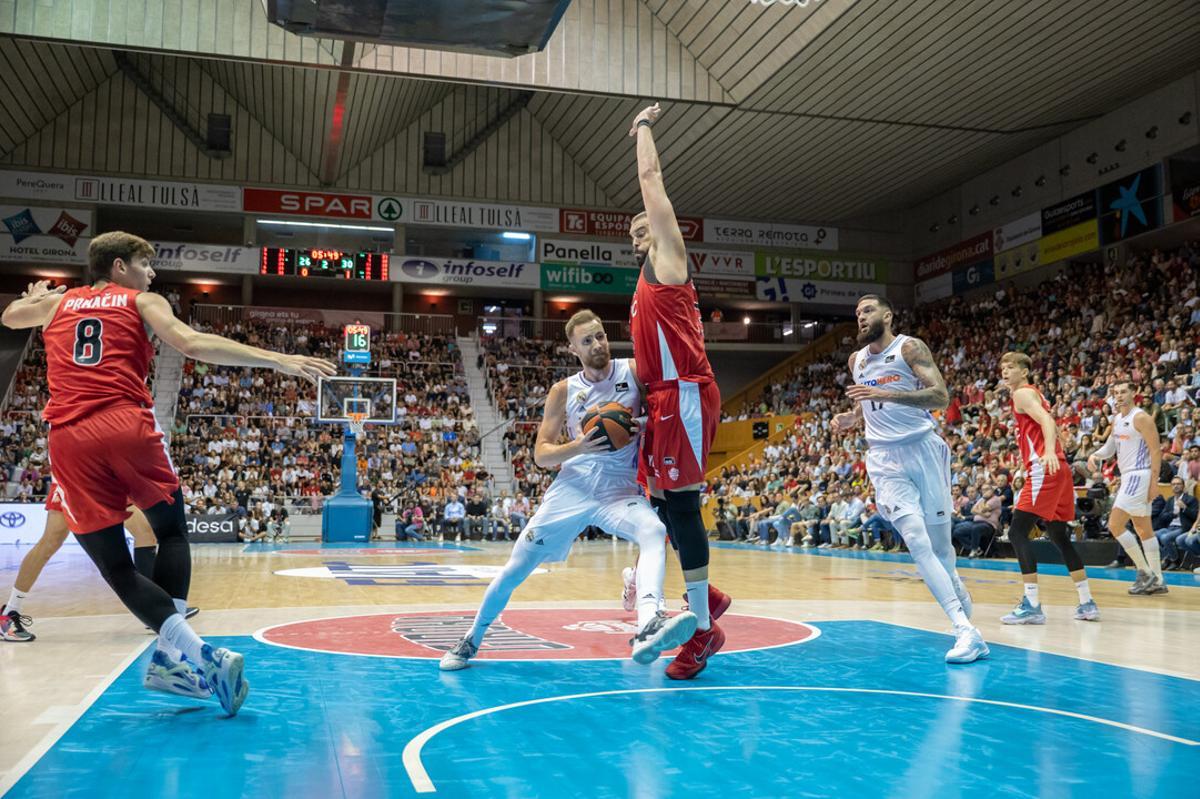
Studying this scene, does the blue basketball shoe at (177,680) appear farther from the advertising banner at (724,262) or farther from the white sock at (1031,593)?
the advertising banner at (724,262)

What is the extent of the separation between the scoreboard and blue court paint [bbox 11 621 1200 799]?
83.5 ft

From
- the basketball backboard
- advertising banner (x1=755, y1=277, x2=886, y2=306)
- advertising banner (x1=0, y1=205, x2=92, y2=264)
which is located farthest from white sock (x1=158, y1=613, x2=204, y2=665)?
advertising banner (x1=755, y1=277, x2=886, y2=306)

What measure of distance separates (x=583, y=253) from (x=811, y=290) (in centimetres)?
821

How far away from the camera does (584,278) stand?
3328cm

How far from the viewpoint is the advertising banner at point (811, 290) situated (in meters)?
34.0

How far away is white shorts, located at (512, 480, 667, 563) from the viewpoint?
14.7ft

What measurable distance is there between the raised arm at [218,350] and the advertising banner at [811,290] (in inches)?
1226

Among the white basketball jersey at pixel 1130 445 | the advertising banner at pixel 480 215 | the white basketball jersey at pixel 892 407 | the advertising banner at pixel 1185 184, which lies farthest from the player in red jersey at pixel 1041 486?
the advertising banner at pixel 480 215

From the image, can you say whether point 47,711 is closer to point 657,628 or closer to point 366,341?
point 657,628

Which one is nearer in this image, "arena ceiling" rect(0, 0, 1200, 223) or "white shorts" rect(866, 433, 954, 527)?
"white shorts" rect(866, 433, 954, 527)

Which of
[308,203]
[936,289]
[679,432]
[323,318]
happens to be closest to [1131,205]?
[936,289]

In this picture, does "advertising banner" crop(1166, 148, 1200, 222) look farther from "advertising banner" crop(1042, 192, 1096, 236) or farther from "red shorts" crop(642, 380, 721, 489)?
"red shorts" crop(642, 380, 721, 489)

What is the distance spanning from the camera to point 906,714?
3666 millimetres

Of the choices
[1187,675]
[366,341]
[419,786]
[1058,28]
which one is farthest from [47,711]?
[1058,28]
